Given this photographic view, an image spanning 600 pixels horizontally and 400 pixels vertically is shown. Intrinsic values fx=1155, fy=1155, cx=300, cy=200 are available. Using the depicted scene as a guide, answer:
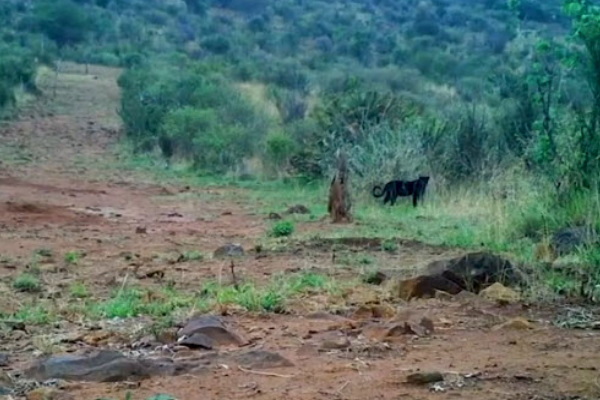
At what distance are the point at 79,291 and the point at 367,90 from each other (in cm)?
1565

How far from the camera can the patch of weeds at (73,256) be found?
34.4 feet

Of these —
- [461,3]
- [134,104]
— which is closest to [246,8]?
[461,3]

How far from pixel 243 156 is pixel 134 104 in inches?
215

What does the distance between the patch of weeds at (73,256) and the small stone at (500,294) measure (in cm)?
420

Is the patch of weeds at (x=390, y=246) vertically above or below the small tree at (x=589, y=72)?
below

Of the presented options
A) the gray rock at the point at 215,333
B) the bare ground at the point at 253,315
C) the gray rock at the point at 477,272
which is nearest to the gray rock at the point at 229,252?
the bare ground at the point at 253,315

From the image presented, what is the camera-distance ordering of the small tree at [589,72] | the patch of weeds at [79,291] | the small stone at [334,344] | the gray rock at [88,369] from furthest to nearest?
the small tree at [589,72], the patch of weeds at [79,291], the small stone at [334,344], the gray rock at [88,369]

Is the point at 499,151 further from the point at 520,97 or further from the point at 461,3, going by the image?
the point at 461,3

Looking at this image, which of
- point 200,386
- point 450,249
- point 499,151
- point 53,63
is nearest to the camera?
point 200,386

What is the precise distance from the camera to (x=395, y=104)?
21.5 metres

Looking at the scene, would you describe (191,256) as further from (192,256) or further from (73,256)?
(73,256)

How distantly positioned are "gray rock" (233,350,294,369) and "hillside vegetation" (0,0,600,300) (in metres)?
3.22

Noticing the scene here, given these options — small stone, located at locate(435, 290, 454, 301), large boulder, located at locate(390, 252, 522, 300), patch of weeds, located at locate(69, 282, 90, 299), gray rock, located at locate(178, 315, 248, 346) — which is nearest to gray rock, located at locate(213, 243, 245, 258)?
patch of weeds, located at locate(69, 282, 90, 299)

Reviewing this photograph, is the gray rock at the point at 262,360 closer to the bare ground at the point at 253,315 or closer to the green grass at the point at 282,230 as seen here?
the bare ground at the point at 253,315
